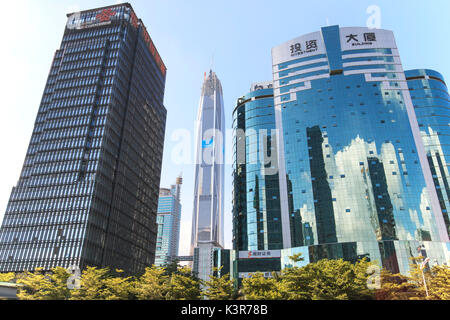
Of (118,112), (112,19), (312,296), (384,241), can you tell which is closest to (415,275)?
(384,241)

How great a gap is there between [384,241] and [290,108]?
145 feet

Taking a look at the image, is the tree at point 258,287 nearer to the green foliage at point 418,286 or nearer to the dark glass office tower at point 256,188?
the green foliage at point 418,286

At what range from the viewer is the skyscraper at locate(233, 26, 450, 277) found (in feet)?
251

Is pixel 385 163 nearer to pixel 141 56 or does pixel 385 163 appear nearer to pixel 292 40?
pixel 292 40

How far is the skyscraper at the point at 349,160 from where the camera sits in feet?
251

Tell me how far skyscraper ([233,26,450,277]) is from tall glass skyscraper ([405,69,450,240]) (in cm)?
87

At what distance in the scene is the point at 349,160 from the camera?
280ft

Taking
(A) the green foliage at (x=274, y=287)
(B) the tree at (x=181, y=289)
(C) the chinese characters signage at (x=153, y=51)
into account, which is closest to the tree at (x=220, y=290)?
(A) the green foliage at (x=274, y=287)

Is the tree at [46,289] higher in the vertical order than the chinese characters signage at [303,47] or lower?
lower

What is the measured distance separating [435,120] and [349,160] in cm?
2774

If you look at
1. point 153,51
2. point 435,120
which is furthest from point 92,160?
point 435,120

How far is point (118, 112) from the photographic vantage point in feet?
367

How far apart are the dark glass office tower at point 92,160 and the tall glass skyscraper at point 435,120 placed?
92206mm
